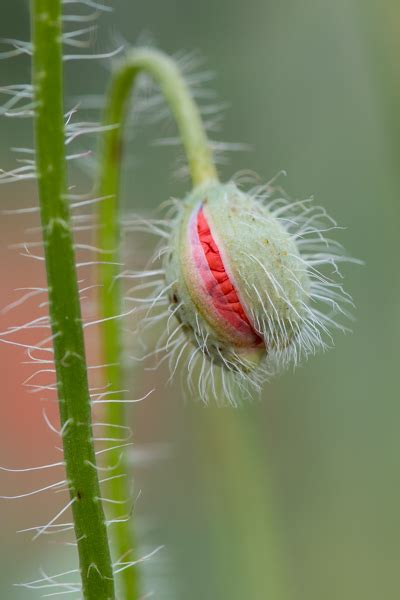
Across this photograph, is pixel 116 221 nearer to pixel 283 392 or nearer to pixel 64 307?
pixel 64 307

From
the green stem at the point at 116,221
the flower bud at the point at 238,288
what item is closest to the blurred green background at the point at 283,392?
the green stem at the point at 116,221

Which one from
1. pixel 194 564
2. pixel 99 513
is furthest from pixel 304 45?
pixel 99 513

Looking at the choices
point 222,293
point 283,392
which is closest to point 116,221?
point 222,293

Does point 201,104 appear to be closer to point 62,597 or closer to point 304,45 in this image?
point 304,45

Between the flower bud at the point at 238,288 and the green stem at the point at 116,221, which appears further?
the green stem at the point at 116,221

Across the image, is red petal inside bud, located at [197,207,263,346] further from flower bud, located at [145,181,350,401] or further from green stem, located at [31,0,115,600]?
green stem, located at [31,0,115,600]

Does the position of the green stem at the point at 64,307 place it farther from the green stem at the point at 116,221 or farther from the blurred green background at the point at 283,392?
the blurred green background at the point at 283,392
